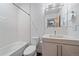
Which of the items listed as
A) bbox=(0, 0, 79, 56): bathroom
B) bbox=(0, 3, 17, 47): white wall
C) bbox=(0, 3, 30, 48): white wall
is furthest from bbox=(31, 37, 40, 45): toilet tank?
bbox=(0, 3, 17, 47): white wall

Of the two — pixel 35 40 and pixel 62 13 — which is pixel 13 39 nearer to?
pixel 35 40

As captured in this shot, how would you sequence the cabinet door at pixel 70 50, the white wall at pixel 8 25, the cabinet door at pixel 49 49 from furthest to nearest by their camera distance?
1. the white wall at pixel 8 25
2. the cabinet door at pixel 49 49
3. the cabinet door at pixel 70 50

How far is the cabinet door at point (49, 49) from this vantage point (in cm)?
162

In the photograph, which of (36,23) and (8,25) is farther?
(8,25)

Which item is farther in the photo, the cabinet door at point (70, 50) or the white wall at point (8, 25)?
the white wall at point (8, 25)

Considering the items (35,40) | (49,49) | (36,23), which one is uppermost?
(36,23)

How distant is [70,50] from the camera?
1.56 meters

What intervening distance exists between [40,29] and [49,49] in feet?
1.35

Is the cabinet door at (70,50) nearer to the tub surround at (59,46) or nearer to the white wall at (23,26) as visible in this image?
the tub surround at (59,46)

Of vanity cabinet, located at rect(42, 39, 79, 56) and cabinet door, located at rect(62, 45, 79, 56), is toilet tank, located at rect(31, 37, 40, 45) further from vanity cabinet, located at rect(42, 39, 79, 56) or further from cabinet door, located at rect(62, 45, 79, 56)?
cabinet door, located at rect(62, 45, 79, 56)

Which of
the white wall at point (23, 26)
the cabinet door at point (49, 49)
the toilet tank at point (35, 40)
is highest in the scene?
the white wall at point (23, 26)

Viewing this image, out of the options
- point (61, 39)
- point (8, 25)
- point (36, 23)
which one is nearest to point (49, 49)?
point (61, 39)

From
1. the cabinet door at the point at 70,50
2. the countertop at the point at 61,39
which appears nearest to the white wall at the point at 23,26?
the countertop at the point at 61,39

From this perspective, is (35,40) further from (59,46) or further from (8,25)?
(8,25)
